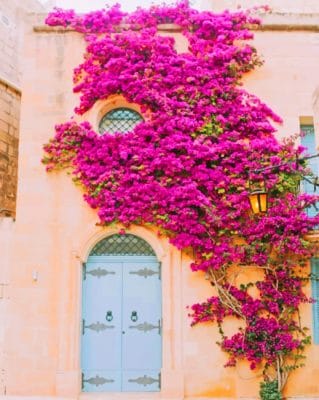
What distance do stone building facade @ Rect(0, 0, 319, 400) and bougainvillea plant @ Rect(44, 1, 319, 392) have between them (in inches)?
9.7

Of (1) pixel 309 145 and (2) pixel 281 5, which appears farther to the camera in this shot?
(2) pixel 281 5

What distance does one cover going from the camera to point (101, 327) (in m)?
9.82

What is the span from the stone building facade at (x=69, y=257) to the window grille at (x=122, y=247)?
0.60 ft

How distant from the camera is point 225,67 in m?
10.4

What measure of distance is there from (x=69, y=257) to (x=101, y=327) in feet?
4.65

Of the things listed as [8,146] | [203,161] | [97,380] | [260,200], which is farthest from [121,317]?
[8,146]

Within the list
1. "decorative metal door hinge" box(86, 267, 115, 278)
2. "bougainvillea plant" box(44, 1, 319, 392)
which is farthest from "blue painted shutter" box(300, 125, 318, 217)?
"decorative metal door hinge" box(86, 267, 115, 278)

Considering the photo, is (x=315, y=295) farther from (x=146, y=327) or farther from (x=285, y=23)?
(x=285, y=23)

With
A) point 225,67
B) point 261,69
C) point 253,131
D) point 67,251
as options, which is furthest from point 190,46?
point 67,251

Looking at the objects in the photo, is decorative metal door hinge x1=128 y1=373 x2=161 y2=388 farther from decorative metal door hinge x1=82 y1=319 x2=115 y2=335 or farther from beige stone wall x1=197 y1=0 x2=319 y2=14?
beige stone wall x1=197 y1=0 x2=319 y2=14

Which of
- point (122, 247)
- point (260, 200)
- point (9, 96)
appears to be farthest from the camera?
point (9, 96)

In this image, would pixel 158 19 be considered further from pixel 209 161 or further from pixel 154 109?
pixel 209 161

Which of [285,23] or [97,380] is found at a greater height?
[285,23]

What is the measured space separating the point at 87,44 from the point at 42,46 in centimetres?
90
